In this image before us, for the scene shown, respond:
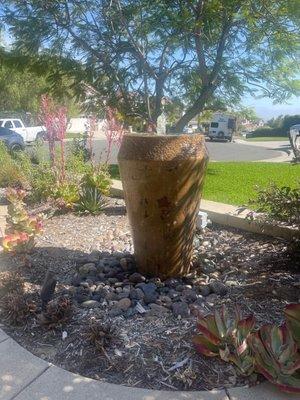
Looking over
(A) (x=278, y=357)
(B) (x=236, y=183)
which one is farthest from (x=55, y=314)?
(B) (x=236, y=183)

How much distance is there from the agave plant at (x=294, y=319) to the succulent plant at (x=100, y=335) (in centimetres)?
109

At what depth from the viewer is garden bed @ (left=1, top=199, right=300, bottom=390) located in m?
2.22

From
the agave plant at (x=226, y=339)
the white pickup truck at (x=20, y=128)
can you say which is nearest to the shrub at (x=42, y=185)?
the agave plant at (x=226, y=339)

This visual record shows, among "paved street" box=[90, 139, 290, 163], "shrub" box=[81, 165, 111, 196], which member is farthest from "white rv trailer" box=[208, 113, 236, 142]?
"shrub" box=[81, 165, 111, 196]

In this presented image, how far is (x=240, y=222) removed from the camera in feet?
15.6

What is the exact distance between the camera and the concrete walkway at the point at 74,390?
199cm

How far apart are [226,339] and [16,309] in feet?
4.98

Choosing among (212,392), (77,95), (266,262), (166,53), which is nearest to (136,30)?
(166,53)

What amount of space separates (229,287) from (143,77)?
9.51 metres

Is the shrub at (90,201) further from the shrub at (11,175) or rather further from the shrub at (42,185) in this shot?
the shrub at (11,175)

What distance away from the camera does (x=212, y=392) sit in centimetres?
203

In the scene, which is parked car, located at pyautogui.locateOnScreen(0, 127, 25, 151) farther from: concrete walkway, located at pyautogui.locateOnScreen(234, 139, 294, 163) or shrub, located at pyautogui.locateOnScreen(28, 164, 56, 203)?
shrub, located at pyautogui.locateOnScreen(28, 164, 56, 203)

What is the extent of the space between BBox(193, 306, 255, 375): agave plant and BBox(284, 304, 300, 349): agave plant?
0.20 metres

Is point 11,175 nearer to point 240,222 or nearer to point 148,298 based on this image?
point 240,222
